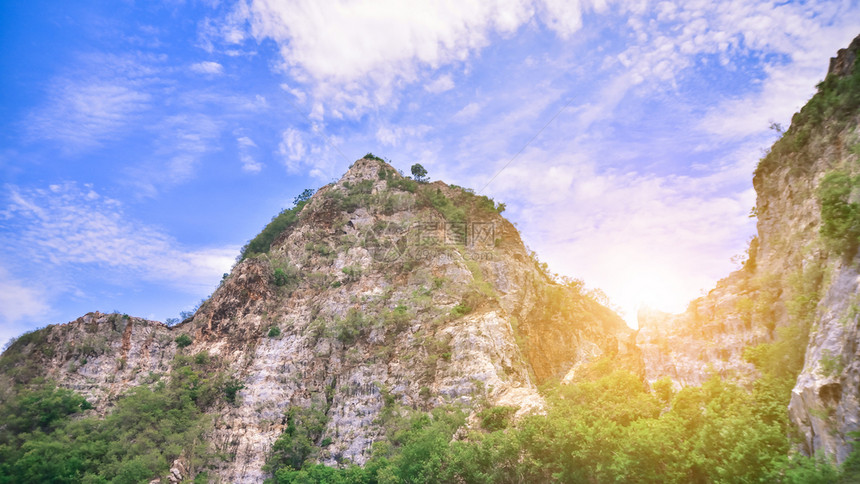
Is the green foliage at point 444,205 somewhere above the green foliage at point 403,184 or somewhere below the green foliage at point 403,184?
below

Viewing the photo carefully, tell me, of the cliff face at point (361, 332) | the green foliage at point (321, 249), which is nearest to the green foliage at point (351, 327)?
the cliff face at point (361, 332)

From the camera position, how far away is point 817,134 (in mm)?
23891

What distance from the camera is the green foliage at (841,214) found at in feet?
55.3

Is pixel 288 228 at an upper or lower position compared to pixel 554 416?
upper

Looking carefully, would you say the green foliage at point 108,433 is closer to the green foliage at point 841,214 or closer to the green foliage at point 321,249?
the green foliage at point 321,249

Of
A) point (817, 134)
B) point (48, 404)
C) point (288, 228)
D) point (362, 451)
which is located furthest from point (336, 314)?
point (817, 134)

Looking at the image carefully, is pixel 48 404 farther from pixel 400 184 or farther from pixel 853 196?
pixel 853 196

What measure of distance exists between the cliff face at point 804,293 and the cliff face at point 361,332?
566 centimetres

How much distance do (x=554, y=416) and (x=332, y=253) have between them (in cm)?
3568

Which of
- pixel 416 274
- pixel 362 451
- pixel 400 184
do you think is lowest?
pixel 362 451

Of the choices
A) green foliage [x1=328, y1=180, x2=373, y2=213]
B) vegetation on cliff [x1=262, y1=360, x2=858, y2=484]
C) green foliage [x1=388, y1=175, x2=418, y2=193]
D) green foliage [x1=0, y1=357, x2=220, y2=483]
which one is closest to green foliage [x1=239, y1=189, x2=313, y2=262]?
green foliage [x1=328, y1=180, x2=373, y2=213]

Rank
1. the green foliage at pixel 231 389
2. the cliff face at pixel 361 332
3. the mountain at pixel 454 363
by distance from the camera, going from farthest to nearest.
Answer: the green foliage at pixel 231 389 → the cliff face at pixel 361 332 → the mountain at pixel 454 363

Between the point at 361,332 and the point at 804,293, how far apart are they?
116 ft

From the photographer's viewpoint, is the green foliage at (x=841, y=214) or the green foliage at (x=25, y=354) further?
the green foliage at (x=25, y=354)
